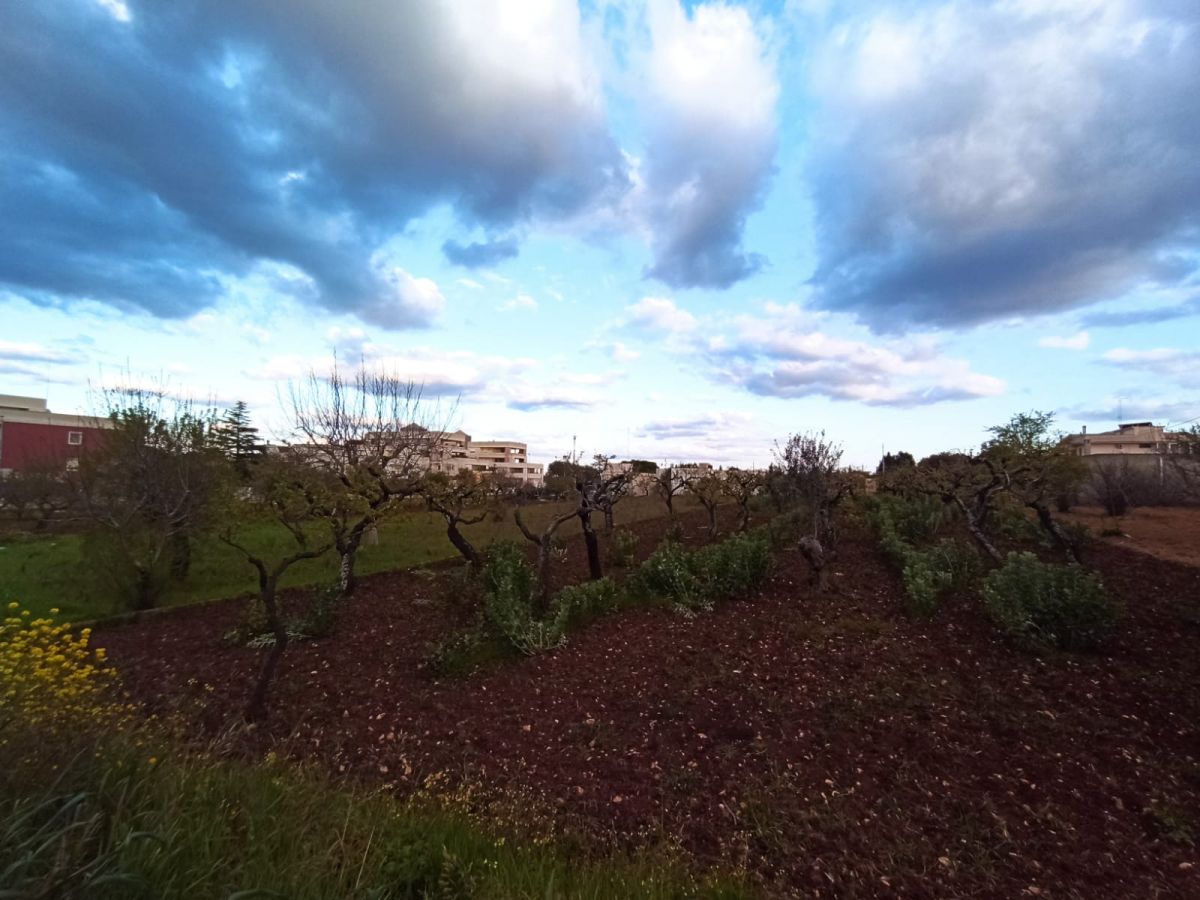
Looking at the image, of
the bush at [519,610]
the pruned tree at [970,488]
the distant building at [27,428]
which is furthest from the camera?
the distant building at [27,428]

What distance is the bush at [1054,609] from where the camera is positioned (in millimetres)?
5711

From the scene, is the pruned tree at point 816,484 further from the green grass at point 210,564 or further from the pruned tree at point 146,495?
the pruned tree at point 146,495

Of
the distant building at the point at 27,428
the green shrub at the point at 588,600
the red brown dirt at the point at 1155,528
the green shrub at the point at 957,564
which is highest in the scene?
the distant building at the point at 27,428

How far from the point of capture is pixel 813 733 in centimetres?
471

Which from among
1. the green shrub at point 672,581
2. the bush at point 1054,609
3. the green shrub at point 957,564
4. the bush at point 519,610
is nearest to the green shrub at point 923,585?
the green shrub at point 957,564

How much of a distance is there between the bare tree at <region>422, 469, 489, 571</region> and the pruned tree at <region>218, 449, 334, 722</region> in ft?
4.74

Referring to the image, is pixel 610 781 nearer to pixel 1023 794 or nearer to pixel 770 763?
pixel 770 763

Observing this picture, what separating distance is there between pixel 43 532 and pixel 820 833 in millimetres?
23316

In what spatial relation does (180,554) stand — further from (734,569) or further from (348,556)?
(734,569)

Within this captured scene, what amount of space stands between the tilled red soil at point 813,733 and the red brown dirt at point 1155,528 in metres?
2.38

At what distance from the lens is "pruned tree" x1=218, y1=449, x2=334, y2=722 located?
17.9ft

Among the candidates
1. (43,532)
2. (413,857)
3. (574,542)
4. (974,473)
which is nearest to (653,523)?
(574,542)

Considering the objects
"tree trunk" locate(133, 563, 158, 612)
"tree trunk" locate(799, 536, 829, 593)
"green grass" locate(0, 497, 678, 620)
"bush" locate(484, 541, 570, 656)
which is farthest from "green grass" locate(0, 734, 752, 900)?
"tree trunk" locate(133, 563, 158, 612)

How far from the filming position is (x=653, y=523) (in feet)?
52.3
